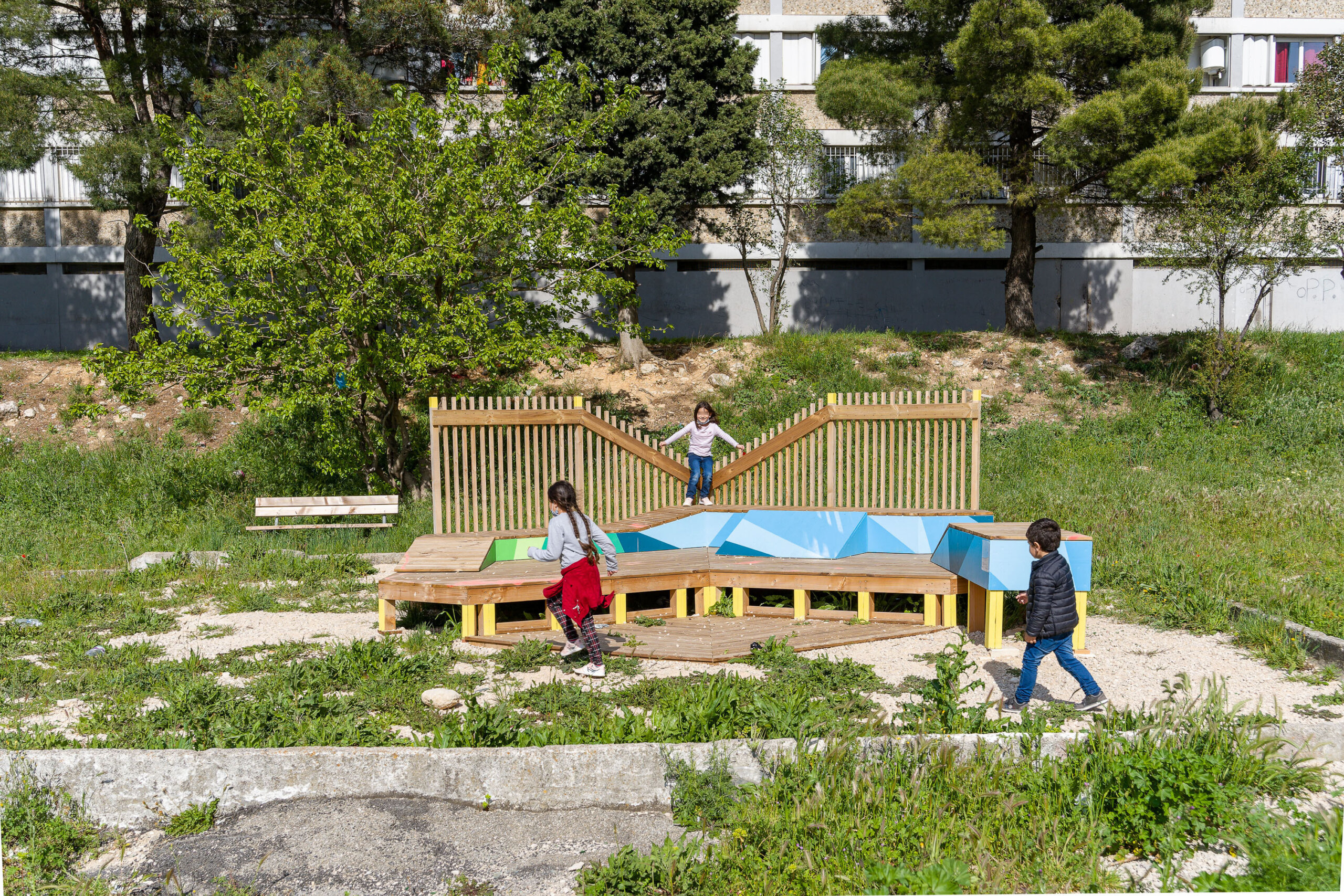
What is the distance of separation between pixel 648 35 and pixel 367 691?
15.5 m

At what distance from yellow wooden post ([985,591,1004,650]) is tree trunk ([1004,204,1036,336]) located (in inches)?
587

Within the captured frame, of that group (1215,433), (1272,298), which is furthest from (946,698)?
(1272,298)

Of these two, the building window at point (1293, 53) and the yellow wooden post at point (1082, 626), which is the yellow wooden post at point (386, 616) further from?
the building window at point (1293, 53)

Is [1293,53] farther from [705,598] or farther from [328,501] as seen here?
[328,501]

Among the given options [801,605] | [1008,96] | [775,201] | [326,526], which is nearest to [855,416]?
[801,605]

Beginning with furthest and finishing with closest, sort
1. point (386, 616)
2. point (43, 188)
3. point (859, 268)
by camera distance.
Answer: point (859, 268)
point (43, 188)
point (386, 616)

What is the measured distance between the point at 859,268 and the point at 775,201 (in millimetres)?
3706

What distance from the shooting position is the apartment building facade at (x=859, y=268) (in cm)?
2412

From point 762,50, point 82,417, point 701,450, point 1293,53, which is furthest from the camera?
point 1293,53

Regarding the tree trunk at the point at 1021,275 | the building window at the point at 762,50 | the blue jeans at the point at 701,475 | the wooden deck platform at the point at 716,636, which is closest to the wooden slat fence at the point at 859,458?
the blue jeans at the point at 701,475

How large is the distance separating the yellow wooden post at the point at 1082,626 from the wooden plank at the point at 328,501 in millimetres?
8330

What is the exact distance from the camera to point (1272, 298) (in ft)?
79.9

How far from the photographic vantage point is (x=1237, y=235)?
1627 cm

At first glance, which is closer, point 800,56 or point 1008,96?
point 1008,96
